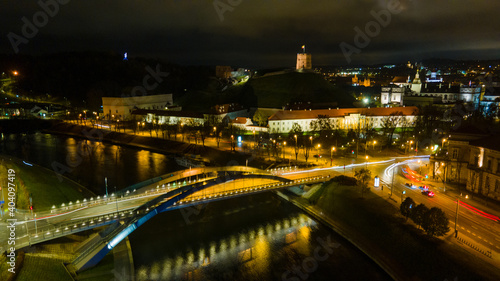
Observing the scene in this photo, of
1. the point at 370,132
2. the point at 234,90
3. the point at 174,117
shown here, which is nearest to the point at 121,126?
the point at 174,117

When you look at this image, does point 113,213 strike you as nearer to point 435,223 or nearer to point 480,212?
point 435,223

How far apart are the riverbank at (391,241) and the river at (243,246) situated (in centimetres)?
73

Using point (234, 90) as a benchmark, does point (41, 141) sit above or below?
below

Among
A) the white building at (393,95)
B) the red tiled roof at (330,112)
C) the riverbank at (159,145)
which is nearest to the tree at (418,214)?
the riverbank at (159,145)

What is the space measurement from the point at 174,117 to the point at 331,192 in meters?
40.1

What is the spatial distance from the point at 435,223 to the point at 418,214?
1.11 metres

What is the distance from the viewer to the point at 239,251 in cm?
2089

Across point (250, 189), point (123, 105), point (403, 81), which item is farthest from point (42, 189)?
point (403, 81)

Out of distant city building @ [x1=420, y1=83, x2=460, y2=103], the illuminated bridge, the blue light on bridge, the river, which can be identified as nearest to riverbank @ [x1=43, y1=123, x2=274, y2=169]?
the river

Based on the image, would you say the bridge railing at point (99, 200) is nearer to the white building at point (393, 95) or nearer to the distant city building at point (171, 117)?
the distant city building at point (171, 117)

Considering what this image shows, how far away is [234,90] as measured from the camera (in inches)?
3364

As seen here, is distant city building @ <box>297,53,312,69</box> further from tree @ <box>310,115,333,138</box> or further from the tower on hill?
tree @ <box>310,115,333,138</box>

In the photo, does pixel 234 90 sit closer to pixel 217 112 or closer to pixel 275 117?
pixel 217 112

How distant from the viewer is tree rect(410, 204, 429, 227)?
64.0ft
